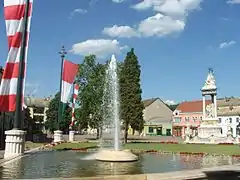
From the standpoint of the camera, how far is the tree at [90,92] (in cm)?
5966

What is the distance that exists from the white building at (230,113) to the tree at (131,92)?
138ft

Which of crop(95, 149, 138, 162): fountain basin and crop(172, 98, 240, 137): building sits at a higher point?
crop(172, 98, 240, 137): building

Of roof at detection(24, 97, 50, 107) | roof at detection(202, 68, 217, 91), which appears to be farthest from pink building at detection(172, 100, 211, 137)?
roof at detection(24, 97, 50, 107)

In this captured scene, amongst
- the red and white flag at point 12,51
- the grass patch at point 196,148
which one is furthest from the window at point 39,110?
the red and white flag at point 12,51

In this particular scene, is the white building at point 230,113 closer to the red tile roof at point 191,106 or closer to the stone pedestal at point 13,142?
the red tile roof at point 191,106

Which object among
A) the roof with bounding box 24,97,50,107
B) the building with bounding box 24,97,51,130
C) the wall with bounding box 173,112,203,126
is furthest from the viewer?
the roof with bounding box 24,97,50,107

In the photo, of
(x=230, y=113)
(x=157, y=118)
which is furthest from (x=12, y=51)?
(x=157, y=118)

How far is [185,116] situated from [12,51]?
9609 cm

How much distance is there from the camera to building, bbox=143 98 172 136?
11494cm

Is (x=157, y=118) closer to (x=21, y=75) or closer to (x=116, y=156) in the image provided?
(x=21, y=75)

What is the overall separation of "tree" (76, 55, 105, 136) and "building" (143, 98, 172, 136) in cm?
5292

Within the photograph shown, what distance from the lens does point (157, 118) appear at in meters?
119

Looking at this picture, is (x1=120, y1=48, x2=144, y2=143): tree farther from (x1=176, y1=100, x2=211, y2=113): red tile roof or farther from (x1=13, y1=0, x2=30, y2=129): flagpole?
(x1=176, y1=100, x2=211, y2=113): red tile roof

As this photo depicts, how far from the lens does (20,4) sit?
18.8 metres
